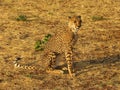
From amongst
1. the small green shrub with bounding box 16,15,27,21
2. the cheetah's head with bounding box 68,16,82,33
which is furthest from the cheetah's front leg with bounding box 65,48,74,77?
the small green shrub with bounding box 16,15,27,21

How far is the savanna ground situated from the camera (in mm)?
9383

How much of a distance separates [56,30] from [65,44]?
2940 mm

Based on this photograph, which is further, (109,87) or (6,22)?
(6,22)

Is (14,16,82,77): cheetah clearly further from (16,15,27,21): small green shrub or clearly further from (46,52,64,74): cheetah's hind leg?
(16,15,27,21): small green shrub

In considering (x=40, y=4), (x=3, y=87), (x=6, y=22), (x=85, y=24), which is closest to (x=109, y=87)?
(x=3, y=87)

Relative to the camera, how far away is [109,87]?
913 centimetres

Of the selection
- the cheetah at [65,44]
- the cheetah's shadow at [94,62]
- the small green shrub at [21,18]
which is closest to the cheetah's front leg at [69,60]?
the cheetah at [65,44]

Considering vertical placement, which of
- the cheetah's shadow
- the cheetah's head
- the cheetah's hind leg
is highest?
the cheetah's head

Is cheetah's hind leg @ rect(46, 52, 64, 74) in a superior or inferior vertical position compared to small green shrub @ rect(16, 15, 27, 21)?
inferior

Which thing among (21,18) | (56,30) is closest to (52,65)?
(56,30)

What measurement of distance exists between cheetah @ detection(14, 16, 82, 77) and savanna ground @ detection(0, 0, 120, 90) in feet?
1.29

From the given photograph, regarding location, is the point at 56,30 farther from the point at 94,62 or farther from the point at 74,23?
the point at 74,23

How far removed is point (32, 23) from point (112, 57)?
3.86m

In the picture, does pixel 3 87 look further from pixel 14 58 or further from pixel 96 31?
pixel 96 31
